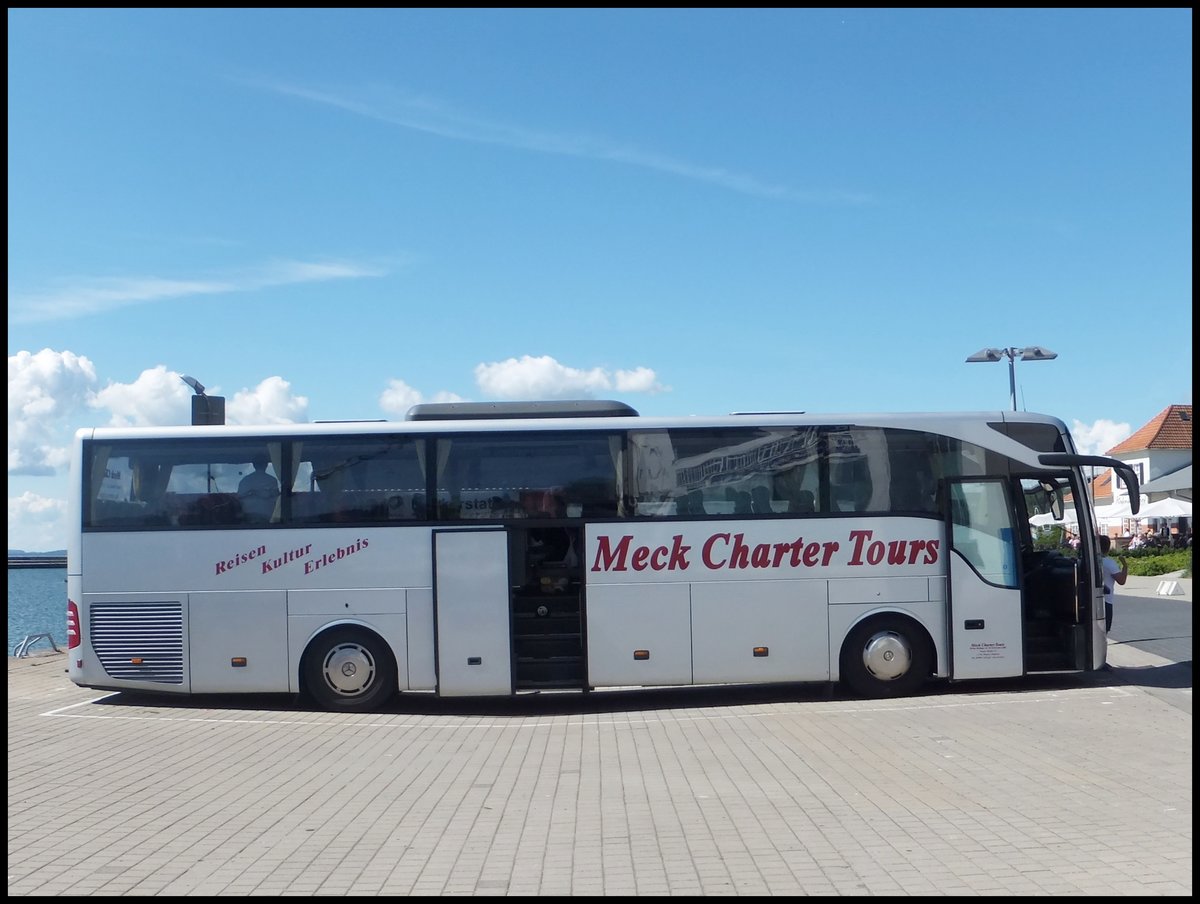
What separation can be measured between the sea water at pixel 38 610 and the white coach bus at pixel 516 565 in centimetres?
518

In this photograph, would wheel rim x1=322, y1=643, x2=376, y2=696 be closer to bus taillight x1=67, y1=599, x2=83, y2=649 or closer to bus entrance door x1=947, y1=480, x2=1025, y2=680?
bus taillight x1=67, y1=599, x2=83, y2=649

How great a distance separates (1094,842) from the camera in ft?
21.9

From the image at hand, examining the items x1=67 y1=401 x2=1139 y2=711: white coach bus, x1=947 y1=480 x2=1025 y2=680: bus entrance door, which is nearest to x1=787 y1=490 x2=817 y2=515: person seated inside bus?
x1=67 y1=401 x2=1139 y2=711: white coach bus

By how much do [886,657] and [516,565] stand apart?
4370 mm

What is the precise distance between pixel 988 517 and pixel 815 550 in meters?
2.08

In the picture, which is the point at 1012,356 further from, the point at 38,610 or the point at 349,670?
the point at 38,610

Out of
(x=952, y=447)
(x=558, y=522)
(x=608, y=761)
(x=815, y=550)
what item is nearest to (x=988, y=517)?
(x=952, y=447)

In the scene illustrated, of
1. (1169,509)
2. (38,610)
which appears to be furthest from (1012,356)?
(38,610)

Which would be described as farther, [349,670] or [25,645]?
[25,645]

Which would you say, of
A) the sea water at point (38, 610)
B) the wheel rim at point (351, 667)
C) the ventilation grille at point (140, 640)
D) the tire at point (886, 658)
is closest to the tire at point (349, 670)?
the wheel rim at point (351, 667)

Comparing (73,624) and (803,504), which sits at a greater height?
(803,504)

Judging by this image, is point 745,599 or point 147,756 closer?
point 147,756

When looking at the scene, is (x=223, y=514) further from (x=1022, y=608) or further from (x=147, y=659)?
(x=1022, y=608)

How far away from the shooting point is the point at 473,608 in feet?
43.8
